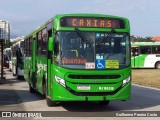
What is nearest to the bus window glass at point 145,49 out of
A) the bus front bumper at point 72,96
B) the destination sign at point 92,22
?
the destination sign at point 92,22

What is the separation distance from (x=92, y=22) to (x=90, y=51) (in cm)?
97

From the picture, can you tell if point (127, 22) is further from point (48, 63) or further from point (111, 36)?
point (48, 63)

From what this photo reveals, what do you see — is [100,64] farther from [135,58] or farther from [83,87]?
[135,58]

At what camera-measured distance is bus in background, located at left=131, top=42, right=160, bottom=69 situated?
48.9m

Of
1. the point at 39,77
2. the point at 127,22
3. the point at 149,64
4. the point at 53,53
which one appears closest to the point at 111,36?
the point at 127,22

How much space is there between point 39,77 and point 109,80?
4730 millimetres

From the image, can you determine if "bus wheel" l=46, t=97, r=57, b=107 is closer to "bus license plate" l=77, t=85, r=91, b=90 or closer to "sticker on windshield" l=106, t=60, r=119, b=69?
"bus license plate" l=77, t=85, r=91, b=90

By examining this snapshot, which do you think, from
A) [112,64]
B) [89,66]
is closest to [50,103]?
[89,66]

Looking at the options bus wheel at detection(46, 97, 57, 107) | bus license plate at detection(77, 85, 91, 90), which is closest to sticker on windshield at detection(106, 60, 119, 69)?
bus license plate at detection(77, 85, 91, 90)

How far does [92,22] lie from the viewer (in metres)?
14.1

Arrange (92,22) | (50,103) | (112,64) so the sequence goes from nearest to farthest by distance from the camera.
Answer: (112,64)
(92,22)
(50,103)

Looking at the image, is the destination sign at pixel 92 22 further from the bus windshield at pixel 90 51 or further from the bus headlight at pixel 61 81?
the bus headlight at pixel 61 81

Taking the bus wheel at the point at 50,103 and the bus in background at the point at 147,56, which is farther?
the bus in background at the point at 147,56

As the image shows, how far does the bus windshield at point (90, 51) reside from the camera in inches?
538
